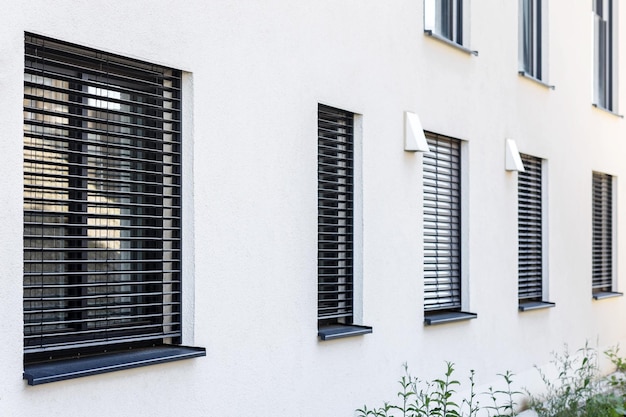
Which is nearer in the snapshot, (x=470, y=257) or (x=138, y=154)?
(x=138, y=154)

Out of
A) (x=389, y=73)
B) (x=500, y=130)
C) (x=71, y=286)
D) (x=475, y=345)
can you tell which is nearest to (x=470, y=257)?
(x=475, y=345)

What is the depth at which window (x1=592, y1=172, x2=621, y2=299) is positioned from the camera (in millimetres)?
15055

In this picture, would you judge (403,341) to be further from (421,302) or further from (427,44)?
(427,44)

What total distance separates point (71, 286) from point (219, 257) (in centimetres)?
121

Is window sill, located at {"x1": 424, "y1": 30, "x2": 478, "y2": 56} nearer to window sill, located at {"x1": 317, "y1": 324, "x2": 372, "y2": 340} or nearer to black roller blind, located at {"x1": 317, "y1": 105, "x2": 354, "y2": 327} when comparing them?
black roller blind, located at {"x1": 317, "y1": 105, "x2": 354, "y2": 327}

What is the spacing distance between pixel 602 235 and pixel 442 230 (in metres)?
6.18

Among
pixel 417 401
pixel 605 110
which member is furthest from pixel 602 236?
pixel 417 401

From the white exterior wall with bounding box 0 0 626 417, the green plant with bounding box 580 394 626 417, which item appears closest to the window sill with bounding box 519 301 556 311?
the white exterior wall with bounding box 0 0 626 417

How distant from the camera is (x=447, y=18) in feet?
33.6

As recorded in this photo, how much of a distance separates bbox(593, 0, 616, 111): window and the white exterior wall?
4.58m

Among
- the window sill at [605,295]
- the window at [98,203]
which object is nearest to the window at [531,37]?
the window sill at [605,295]

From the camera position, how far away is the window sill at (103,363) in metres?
5.09

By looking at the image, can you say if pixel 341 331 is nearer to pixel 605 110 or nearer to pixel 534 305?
pixel 534 305

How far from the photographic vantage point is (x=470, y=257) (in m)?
10.3
